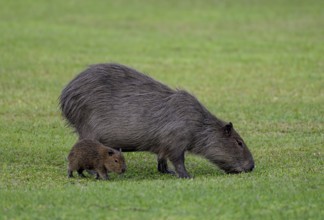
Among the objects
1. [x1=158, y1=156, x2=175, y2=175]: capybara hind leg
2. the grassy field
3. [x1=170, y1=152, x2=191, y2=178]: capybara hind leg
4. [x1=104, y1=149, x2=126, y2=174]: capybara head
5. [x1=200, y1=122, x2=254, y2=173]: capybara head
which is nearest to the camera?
the grassy field

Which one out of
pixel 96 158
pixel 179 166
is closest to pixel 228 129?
pixel 179 166

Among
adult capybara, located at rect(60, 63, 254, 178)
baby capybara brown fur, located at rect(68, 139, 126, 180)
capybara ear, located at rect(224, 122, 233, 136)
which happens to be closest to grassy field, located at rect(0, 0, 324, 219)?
baby capybara brown fur, located at rect(68, 139, 126, 180)

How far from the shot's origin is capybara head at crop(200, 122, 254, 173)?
33.9ft

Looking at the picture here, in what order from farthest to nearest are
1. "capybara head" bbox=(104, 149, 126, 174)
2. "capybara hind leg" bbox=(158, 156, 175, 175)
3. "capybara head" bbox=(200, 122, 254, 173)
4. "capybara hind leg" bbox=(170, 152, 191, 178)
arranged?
1. "capybara hind leg" bbox=(158, 156, 175, 175)
2. "capybara head" bbox=(200, 122, 254, 173)
3. "capybara hind leg" bbox=(170, 152, 191, 178)
4. "capybara head" bbox=(104, 149, 126, 174)

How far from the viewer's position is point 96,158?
9711mm

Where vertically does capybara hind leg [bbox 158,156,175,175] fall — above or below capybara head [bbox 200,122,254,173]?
below

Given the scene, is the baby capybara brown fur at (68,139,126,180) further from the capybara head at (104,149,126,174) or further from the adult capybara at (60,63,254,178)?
the adult capybara at (60,63,254,178)

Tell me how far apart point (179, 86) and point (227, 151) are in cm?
244

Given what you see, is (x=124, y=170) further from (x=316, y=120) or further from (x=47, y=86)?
(x=47, y=86)

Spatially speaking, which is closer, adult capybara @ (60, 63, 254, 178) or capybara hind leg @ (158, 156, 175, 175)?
adult capybara @ (60, 63, 254, 178)

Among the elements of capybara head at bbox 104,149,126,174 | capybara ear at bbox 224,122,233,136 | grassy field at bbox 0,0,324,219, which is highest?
capybara ear at bbox 224,122,233,136

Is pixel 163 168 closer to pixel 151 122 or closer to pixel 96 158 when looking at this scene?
pixel 151 122

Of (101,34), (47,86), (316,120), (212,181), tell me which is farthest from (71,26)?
(212,181)

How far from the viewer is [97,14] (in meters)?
29.8
